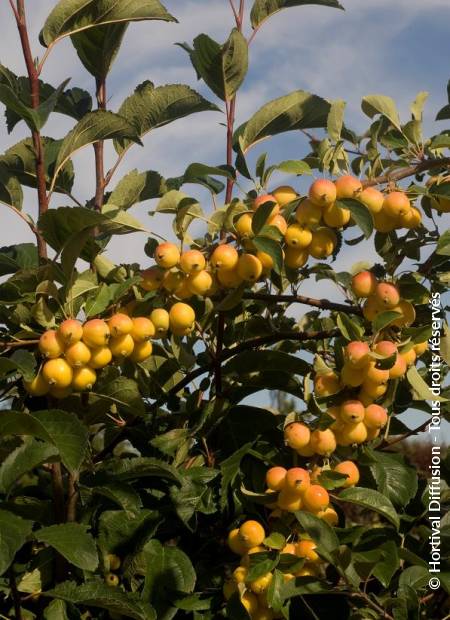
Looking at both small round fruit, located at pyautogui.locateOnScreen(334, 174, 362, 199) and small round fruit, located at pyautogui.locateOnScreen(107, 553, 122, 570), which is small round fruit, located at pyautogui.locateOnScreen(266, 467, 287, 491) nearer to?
small round fruit, located at pyautogui.locateOnScreen(107, 553, 122, 570)

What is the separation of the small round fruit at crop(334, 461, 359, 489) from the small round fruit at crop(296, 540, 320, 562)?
0.38 ft

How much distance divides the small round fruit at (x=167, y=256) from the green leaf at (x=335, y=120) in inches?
16.2

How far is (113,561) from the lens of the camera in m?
1.46

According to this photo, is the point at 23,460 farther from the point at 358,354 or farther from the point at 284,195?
the point at 284,195

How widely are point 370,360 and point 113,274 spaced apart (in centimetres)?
51

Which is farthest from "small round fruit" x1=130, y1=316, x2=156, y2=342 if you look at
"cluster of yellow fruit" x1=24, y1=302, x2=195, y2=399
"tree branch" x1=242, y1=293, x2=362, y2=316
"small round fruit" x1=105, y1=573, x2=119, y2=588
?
"small round fruit" x1=105, y1=573, x2=119, y2=588

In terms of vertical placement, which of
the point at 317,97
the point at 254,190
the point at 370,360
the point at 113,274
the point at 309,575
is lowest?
the point at 309,575

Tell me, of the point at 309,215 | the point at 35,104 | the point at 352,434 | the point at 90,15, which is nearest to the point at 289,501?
the point at 352,434

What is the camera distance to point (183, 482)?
1.43 m

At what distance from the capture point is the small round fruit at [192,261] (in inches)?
55.6

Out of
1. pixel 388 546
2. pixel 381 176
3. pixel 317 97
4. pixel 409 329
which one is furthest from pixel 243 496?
pixel 317 97

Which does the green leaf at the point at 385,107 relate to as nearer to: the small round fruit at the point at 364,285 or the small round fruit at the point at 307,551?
the small round fruit at the point at 364,285

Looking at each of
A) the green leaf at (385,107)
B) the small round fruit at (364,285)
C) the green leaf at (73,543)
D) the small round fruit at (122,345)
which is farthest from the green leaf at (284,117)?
the green leaf at (73,543)

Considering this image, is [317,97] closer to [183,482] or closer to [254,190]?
[254,190]
